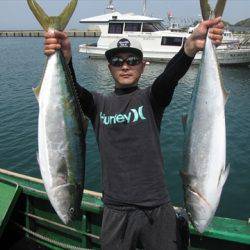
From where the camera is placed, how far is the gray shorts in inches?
130

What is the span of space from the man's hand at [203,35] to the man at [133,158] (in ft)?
0.32

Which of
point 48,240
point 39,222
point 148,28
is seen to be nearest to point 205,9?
point 48,240

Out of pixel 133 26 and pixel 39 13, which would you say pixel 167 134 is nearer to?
pixel 39 13

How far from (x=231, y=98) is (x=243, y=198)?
39.8 feet

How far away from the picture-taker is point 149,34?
3222 cm

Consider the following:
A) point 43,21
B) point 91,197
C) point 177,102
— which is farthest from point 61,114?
point 177,102

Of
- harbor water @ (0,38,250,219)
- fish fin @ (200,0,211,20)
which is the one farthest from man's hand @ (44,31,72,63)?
harbor water @ (0,38,250,219)

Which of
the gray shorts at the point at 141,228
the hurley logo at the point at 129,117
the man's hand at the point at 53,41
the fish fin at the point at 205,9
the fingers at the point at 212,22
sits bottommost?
the gray shorts at the point at 141,228

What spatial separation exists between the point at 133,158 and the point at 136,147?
96 millimetres

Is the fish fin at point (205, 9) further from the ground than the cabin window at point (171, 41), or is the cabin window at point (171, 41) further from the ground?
the fish fin at point (205, 9)

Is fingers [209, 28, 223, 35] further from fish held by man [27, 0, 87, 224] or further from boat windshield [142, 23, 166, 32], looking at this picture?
boat windshield [142, 23, 166, 32]

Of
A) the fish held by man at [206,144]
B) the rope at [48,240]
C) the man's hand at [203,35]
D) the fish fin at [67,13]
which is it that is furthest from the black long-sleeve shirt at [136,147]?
the rope at [48,240]

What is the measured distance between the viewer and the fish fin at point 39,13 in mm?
3182

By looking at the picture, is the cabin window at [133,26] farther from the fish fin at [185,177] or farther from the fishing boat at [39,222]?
the fish fin at [185,177]
